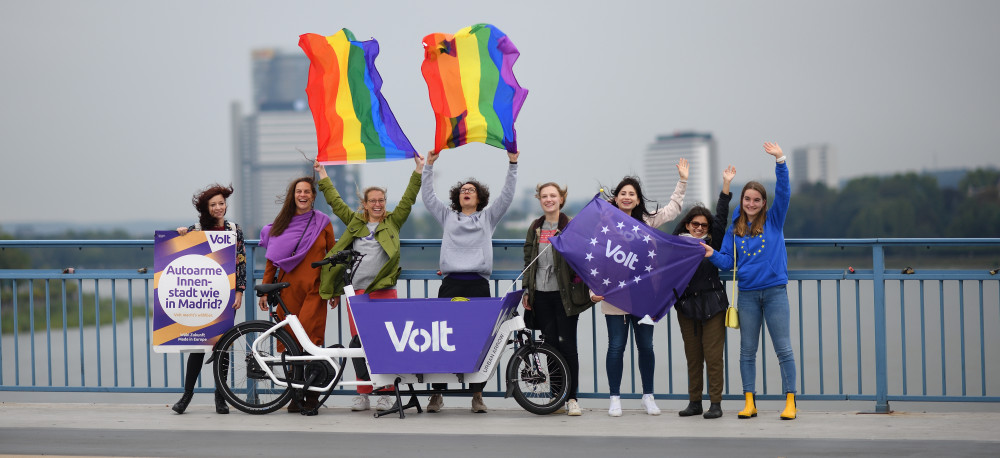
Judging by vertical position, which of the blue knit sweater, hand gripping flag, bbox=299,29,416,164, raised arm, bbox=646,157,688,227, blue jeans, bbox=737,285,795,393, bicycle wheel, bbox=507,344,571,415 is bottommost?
bicycle wheel, bbox=507,344,571,415

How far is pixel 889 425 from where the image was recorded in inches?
231

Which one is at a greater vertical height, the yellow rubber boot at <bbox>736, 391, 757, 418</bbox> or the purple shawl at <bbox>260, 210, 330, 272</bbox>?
the purple shawl at <bbox>260, 210, 330, 272</bbox>

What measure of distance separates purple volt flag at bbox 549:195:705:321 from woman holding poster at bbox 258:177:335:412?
5.60ft

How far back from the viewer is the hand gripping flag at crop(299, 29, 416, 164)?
690 cm

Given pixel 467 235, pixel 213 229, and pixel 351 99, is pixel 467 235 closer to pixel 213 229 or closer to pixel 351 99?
pixel 351 99

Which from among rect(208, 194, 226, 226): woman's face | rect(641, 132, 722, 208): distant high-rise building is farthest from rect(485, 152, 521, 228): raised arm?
rect(641, 132, 722, 208): distant high-rise building

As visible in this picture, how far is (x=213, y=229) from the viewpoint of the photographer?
675 centimetres

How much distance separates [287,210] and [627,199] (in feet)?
7.76

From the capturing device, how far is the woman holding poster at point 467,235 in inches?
251

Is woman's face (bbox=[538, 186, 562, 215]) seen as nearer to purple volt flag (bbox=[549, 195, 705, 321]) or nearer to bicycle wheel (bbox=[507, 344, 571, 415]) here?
purple volt flag (bbox=[549, 195, 705, 321])

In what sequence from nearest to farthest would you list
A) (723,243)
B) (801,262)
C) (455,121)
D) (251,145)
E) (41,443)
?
1. (41,443)
2. (723,243)
3. (455,121)
4. (801,262)
5. (251,145)

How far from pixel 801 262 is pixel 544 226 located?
147ft

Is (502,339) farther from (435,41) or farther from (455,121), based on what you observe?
(435,41)

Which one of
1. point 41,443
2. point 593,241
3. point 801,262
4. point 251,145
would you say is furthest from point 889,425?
point 251,145
